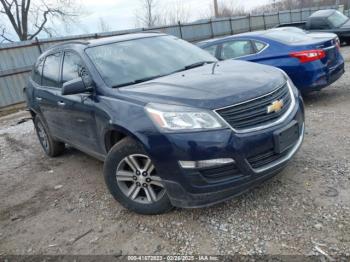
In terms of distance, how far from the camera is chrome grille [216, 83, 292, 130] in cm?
271

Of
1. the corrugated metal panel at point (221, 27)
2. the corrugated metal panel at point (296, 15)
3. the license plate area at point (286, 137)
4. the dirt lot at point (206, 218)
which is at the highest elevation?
the license plate area at point (286, 137)

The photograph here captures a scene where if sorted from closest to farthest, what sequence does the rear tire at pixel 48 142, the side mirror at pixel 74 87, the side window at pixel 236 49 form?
1. the side mirror at pixel 74 87
2. the rear tire at pixel 48 142
3. the side window at pixel 236 49

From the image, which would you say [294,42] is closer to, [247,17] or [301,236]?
[301,236]

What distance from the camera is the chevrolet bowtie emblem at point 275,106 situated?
2.89 metres

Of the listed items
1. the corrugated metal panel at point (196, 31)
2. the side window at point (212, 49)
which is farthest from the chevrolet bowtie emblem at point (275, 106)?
the corrugated metal panel at point (196, 31)

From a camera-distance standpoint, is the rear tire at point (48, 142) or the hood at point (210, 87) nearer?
the hood at point (210, 87)

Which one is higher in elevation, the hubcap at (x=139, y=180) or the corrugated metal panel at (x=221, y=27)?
the hubcap at (x=139, y=180)

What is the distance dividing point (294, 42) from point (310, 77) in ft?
2.62

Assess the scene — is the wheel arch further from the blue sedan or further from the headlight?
the blue sedan

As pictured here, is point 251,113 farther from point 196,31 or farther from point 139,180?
point 196,31

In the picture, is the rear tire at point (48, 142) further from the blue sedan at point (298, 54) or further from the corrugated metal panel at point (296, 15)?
the corrugated metal panel at point (296, 15)

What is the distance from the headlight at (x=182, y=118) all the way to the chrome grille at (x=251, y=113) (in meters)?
0.10

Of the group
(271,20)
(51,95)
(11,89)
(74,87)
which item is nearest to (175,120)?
(74,87)

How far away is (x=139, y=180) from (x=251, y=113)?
49.0 inches
